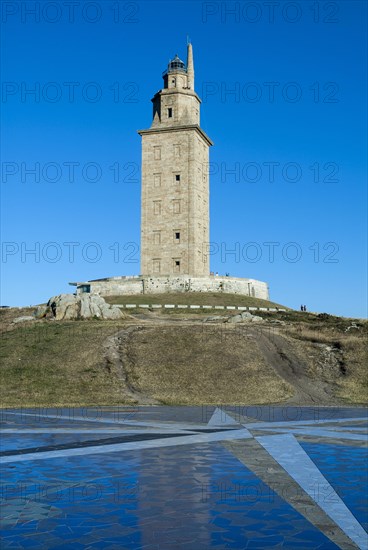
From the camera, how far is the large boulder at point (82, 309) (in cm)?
4681

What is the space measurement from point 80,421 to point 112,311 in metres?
27.8

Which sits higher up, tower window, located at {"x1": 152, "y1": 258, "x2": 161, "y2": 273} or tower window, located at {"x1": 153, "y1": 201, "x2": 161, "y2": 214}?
tower window, located at {"x1": 153, "y1": 201, "x2": 161, "y2": 214}

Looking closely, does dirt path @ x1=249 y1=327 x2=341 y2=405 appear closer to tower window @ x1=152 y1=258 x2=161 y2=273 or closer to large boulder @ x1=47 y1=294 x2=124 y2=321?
large boulder @ x1=47 y1=294 x2=124 y2=321

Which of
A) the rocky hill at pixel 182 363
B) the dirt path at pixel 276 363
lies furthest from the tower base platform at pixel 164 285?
the dirt path at pixel 276 363

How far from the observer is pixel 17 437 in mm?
15781

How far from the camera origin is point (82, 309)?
47188 mm

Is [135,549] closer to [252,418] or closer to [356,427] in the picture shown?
[356,427]

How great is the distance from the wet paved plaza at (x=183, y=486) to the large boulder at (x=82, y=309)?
2836 cm

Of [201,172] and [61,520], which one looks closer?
[61,520]

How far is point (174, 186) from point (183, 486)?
207 feet

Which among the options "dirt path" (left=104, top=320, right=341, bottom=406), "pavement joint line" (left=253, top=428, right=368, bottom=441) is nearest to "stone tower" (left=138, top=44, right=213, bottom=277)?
"dirt path" (left=104, top=320, right=341, bottom=406)

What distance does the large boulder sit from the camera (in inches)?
1843

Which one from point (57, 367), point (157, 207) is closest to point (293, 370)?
point (57, 367)

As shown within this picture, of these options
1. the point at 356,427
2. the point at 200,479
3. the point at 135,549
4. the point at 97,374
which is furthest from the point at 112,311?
the point at 135,549
